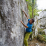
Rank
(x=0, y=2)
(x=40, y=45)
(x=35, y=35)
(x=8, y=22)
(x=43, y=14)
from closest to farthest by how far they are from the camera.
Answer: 1. (x=0, y=2)
2. (x=8, y=22)
3. (x=40, y=45)
4. (x=35, y=35)
5. (x=43, y=14)

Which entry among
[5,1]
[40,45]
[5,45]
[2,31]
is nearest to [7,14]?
[5,1]

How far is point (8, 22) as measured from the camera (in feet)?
5.87

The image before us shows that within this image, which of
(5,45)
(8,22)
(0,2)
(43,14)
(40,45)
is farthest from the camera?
(43,14)

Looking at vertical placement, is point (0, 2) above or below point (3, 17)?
above

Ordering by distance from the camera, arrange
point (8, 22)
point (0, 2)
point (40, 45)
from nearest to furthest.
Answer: point (0, 2) → point (8, 22) → point (40, 45)

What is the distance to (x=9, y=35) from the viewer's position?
1805mm

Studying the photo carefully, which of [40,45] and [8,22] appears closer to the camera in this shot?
[8,22]

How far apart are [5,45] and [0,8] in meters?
1.17

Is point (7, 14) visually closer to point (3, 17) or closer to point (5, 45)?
point (3, 17)

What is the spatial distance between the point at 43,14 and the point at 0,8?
5.16 metres

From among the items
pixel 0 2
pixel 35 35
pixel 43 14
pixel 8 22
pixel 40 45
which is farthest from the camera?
pixel 43 14

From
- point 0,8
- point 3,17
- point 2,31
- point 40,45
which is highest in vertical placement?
point 0,8

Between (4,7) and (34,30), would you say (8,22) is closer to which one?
(4,7)

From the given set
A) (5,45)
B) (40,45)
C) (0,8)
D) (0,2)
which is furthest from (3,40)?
(40,45)
